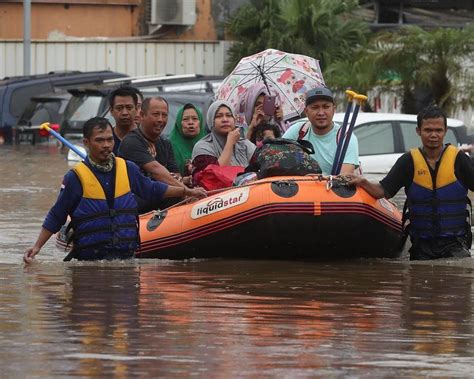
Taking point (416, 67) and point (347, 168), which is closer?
point (347, 168)

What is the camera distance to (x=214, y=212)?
474 inches

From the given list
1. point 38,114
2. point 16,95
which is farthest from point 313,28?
point 38,114

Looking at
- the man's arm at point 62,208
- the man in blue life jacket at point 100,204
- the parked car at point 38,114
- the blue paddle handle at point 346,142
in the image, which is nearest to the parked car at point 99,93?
the parked car at point 38,114

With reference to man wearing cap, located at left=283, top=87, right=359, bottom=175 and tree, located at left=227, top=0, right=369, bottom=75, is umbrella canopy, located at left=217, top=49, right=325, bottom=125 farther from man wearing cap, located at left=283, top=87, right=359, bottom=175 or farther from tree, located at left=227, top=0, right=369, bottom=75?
tree, located at left=227, top=0, right=369, bottom=75

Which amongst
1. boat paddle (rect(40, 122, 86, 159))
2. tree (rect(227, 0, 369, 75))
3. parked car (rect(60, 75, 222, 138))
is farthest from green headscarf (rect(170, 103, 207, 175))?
tree (rect(227, 0, 369, 75))

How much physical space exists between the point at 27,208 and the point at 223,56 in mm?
27604

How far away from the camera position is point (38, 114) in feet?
109

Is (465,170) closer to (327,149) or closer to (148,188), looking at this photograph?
(327,149)

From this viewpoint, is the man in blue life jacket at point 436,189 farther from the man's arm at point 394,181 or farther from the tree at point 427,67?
the tree at point 427,67

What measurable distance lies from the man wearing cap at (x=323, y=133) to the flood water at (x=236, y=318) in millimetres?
824

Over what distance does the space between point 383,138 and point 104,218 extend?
11254mm

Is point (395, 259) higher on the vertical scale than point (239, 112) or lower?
lower

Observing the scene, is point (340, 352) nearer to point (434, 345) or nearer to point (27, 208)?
point (434, 345)

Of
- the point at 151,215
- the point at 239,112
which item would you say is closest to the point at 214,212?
the point at 151,215
